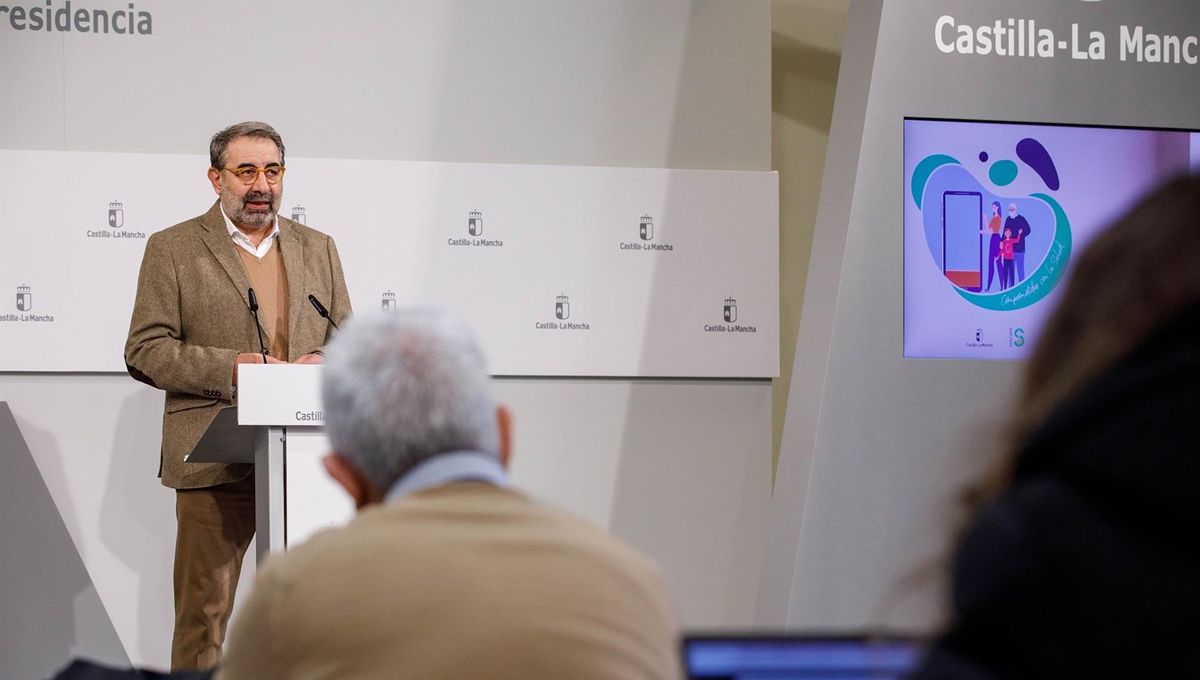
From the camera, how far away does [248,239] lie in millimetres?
4340

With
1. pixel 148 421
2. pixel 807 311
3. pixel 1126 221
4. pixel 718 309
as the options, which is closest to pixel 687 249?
pixel 718 309

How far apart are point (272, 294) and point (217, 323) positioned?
0.20 meters

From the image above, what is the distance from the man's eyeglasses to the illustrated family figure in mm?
2328

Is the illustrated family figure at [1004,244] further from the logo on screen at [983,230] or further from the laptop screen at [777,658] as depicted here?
the laptop screen at [777,658]

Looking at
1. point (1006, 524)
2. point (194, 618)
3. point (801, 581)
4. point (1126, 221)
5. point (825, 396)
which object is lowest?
point (194, 618)

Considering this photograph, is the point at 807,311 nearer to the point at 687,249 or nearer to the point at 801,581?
the point at 801,581

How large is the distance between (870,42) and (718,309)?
1.53 m

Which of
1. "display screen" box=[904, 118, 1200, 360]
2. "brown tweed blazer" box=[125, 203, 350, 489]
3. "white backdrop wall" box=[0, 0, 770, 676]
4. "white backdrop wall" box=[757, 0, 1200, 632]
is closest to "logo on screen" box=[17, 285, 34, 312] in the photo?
"white backdrop wall" box=[0, 0, 770, 676]

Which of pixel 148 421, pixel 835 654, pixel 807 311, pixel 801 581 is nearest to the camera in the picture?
pixel 835 654

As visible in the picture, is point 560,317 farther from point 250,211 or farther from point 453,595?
point 453,595

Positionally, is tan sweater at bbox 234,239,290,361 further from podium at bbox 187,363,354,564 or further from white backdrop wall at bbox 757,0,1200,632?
white backdrop wall at bbox 757,0,1200,632

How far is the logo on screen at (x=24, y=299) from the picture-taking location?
16.0ft

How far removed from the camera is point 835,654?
0.99 meters

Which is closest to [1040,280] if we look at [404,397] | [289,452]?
[289,452]
